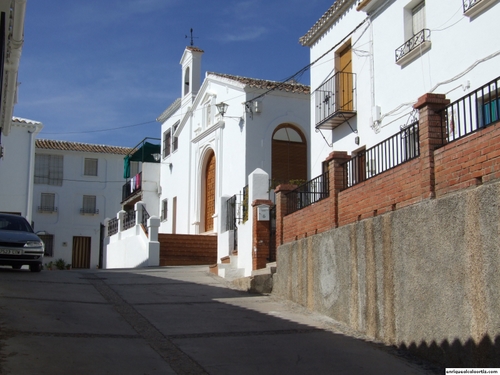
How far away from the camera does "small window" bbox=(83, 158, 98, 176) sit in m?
43.4

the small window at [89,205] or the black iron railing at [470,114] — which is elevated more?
the small window at [89,205]

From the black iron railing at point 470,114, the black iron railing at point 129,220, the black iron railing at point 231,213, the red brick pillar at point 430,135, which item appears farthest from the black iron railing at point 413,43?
the black iron railing at point 129,220

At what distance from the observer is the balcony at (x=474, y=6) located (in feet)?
38.6

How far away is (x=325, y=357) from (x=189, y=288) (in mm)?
6857

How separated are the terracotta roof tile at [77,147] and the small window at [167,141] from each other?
10.2 m

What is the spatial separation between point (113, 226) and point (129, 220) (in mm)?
3183

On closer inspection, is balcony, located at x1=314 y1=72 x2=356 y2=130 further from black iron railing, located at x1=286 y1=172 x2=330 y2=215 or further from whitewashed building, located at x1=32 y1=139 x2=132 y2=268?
whitewashed building, located at x1=32 y1=139 x2=132 y2=268

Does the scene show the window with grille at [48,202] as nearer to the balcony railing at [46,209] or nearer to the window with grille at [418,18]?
the balcony railing at [46,209]

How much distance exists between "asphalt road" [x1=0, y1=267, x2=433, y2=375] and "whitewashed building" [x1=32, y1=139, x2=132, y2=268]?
91.7 ft

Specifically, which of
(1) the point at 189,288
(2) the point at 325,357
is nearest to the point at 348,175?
(2) the point at 325,357

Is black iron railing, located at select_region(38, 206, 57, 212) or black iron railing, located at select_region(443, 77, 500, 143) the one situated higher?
black iron railing, located at select_region(38, 206, 57, 212)

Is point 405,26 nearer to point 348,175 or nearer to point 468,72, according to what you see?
point 468,72

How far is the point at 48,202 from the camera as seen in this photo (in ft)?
139

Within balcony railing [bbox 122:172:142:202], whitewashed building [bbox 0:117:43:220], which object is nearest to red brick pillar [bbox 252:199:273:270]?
balcony railing [bbox 122:172:142:202]
